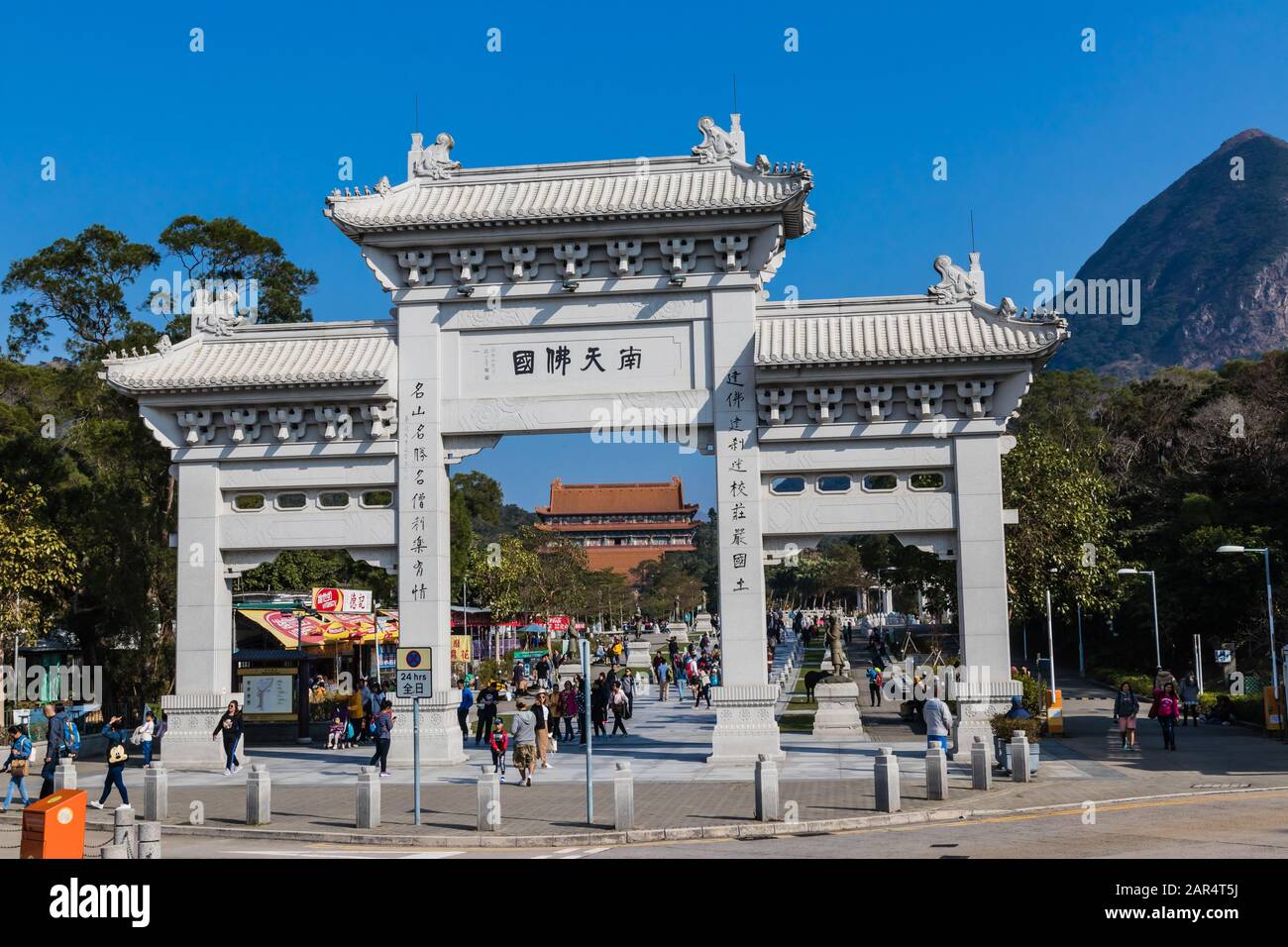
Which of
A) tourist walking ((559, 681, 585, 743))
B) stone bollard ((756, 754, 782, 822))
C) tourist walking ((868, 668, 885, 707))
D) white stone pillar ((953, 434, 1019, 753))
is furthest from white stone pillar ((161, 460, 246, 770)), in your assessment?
tourist walking ((868, 668, 885, 707))

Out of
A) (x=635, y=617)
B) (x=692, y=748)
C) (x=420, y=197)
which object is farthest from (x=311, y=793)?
(x=635, y=617)

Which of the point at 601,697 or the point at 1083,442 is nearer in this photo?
the point at 601,697

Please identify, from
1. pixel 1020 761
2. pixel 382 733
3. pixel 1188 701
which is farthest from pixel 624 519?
pixel 1020 761

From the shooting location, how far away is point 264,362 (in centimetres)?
2931

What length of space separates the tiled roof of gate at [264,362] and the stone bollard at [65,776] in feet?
34.1

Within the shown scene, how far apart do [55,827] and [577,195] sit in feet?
63.5

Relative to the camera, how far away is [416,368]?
28.7 m

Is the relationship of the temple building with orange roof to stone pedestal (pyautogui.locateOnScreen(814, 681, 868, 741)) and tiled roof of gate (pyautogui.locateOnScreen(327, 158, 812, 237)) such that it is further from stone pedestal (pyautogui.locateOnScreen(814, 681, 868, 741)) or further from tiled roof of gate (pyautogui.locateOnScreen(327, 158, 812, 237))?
tiled roof of gate (pyautogui.locateOnScreen(327, 158, 812, 237))

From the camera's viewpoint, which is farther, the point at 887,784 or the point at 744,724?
the point at 744,724

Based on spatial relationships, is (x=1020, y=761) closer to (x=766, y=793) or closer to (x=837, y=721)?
(x=766, y=793)

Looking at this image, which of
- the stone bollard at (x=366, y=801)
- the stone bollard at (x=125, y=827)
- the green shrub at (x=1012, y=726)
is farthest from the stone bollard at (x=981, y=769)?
the stone bollard at (x=125, y=827)

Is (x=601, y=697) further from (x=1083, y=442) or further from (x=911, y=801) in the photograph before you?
(x=1083, y=442)

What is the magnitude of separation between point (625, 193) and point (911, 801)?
15.4 meters

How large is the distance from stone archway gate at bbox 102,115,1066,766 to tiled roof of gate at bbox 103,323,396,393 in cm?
7
